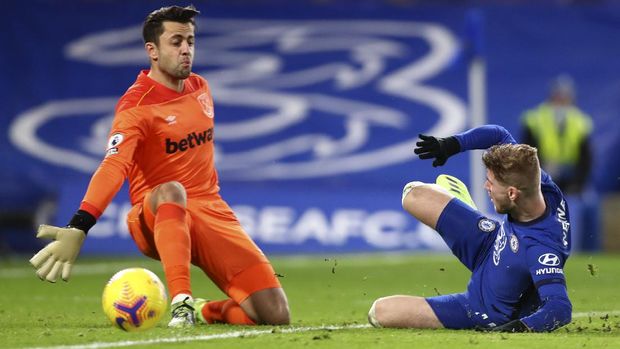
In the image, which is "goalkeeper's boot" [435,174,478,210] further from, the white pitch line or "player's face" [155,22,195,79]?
"player's face" [155,22,195,79]

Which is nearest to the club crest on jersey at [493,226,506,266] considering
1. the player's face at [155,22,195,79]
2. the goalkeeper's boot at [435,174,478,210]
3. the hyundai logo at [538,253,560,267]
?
the hyundai logo at [538,253,560,267]

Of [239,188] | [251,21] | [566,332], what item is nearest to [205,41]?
[251,21]

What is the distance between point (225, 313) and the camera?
26.6 ft

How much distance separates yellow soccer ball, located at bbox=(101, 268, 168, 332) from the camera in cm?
692

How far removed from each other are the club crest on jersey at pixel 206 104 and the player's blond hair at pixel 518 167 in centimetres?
204

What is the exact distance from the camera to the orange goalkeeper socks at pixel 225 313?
807 centimetres

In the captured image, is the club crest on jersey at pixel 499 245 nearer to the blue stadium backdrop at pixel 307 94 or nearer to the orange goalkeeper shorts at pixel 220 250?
the orange goalkeeper shorts at pixel 220 250

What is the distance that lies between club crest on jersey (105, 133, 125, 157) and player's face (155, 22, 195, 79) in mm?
690

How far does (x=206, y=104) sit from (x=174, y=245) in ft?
3.81

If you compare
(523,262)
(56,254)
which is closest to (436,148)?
(523,262)

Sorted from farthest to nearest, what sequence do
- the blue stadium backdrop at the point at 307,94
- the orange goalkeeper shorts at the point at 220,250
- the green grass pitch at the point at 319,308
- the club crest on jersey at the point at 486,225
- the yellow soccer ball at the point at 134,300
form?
the blue stadium backdrop at the point at 307,94, the orange goalkeeper shorts at the point at 220,250, the club crest on jersey at the point at 486,225, the yellow soccer ball at the point at 134,300, the green grass pitch at the point at 319,308

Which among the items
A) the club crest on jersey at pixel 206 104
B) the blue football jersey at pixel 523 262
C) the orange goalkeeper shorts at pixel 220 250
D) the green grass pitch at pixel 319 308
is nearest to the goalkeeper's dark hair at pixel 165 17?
the club crest on jersey at pixel 206 104

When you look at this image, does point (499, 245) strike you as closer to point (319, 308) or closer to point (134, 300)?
point (134, 300)

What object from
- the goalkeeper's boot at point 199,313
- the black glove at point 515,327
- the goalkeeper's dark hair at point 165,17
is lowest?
the black glove at point 515,327
